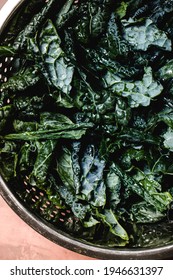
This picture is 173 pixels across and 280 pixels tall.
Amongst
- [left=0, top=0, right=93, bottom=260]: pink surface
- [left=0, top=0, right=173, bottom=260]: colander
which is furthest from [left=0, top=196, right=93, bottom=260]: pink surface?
[left=0, top=0, right=173, bottom=260]: colander

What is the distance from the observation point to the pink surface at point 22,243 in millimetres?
1709

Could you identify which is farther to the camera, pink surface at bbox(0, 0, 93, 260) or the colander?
pink surface at bbox(0, 0, 93, 260)

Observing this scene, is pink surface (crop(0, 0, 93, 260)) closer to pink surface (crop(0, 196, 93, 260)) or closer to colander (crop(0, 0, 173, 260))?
pink surface (crop(0, 196, 93, 260))

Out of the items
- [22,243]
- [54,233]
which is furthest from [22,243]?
[54,233]

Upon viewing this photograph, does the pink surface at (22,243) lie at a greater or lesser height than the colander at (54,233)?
lesser

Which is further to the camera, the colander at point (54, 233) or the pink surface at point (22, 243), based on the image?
the pink surface at point (22, 243)

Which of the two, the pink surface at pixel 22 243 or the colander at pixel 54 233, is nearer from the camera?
the colander at pixel 54 233

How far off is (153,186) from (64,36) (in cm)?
57

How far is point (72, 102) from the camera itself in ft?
4.57

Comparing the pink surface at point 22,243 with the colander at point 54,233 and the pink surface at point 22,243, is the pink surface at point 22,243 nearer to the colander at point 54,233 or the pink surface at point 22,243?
the pink surface at point 22,243

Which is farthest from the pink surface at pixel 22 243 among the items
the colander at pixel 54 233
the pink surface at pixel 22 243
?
the colander at pixel 54 233

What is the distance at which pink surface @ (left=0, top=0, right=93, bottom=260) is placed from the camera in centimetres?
171
